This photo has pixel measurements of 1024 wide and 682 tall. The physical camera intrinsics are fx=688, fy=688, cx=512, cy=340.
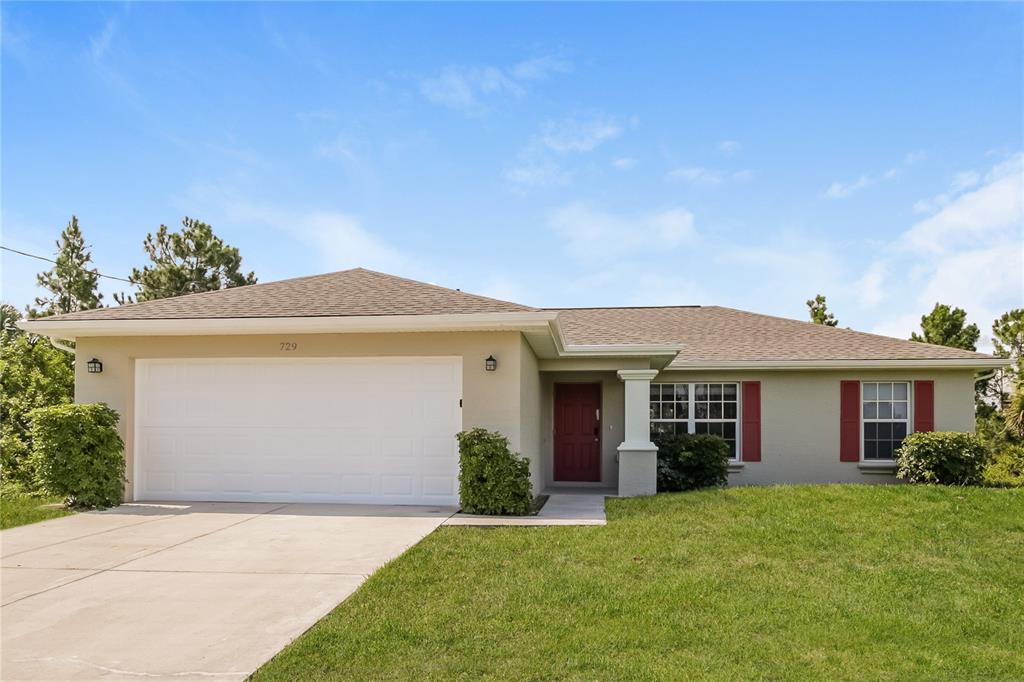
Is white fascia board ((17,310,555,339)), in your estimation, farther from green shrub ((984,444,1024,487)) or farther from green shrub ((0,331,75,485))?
green shrub ((984,444,1024,487))

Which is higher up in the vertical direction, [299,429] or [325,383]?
[325,383]

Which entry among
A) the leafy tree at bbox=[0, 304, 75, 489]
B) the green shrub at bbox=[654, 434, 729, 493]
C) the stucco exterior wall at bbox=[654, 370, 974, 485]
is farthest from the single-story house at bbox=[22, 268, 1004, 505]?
the leafy tree at bbox=[0, 304, 75, 489]

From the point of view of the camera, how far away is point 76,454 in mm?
9445

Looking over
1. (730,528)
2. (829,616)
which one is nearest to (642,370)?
(730,528)

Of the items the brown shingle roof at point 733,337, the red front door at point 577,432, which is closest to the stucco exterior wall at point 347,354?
the brown shingle roof at point 733,337

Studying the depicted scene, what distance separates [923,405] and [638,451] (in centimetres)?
637

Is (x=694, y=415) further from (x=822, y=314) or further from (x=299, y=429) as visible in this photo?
(x=822, y=314)

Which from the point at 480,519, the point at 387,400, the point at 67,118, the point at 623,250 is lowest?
the point at 480,519

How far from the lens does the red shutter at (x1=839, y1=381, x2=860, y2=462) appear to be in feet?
44.7

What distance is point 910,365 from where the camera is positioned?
13102 mm

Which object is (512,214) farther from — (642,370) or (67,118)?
(67,118)

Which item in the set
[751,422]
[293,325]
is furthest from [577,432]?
[293,325]

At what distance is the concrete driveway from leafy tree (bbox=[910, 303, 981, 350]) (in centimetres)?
2232

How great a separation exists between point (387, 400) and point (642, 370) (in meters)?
4.36
